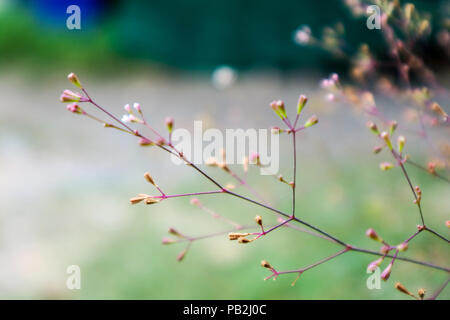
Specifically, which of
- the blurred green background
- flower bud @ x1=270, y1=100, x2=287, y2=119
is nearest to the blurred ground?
the blurred green background

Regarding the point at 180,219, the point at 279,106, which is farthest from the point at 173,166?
the point at 279,106

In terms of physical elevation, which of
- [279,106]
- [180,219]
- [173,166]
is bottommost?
[180,219]

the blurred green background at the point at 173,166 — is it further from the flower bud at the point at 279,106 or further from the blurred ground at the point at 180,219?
the flower bud at the point at 279,106

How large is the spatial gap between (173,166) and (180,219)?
1.13 metres

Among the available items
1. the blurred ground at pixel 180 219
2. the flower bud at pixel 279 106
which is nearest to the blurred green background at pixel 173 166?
the blurred ground at pixel 180 219

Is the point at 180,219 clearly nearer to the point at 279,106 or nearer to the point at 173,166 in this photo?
the point at 173,166

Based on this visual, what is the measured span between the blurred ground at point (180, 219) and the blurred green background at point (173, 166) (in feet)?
0.03

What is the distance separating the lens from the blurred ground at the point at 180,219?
2.08m

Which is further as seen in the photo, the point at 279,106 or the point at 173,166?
the point at 173,166

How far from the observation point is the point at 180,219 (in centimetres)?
285

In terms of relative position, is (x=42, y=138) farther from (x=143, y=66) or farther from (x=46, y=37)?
(x=46, y=37)

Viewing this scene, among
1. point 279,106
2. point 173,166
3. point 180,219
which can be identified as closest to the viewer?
point 279,106

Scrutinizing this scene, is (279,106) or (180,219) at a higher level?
(279,106)

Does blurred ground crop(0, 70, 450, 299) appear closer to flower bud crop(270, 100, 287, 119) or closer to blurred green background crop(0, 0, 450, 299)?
blurred green background crop(0, 0, 450, 299)
